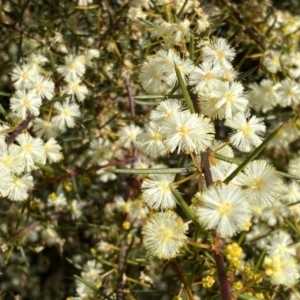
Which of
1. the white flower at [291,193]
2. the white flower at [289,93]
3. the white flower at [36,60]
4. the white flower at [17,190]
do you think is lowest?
the white flower at [291,193]

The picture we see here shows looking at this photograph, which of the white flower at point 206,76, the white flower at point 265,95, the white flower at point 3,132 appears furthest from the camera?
the white flower at point 265,95

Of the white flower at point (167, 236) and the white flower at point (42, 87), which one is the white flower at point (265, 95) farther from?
the white flower at point (167, 236)

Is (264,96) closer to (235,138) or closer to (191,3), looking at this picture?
(191,3)

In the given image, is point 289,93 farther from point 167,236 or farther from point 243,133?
point 167,236

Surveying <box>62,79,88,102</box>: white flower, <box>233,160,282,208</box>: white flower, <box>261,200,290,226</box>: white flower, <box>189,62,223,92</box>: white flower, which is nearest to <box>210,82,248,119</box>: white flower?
<box>189,62,223,92</box>: white flower

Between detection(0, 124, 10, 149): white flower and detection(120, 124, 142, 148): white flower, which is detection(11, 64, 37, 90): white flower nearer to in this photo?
detection(0, 124, 10, 149): white flower

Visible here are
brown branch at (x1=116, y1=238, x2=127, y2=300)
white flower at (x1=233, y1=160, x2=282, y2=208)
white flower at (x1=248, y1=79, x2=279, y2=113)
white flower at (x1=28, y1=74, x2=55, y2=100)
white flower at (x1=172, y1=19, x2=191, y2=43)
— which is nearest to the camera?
white flower at (x1=233, y1=160, x2=282, y2=208)

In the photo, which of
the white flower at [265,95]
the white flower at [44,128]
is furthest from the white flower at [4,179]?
the white flower at [265,95]
